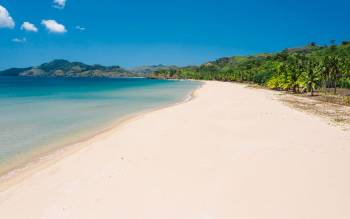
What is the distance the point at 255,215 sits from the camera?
9.11m

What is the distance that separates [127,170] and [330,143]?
39.7 ft

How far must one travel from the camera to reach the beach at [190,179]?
31.1 ft

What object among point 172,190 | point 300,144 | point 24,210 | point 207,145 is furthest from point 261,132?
point 24,210

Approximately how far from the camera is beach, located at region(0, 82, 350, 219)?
949 centimetres

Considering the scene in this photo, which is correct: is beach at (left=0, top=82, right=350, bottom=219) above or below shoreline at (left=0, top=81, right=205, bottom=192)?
above

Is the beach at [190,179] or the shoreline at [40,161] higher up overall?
the beach at [190,179]

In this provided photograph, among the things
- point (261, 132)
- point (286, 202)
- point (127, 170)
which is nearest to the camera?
point (286, 202)

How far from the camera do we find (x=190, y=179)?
12000 millimetres

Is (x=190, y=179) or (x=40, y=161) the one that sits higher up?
(x=190, y=179)

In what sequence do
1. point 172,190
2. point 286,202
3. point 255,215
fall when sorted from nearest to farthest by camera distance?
point 255,215
point 286,202
point 172,190

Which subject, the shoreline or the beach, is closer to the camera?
the beach

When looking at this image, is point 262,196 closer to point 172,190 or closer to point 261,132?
point 172,190

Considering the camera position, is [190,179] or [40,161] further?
[40,161]

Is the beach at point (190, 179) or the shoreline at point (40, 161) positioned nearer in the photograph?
the beach at point (190, 179)
